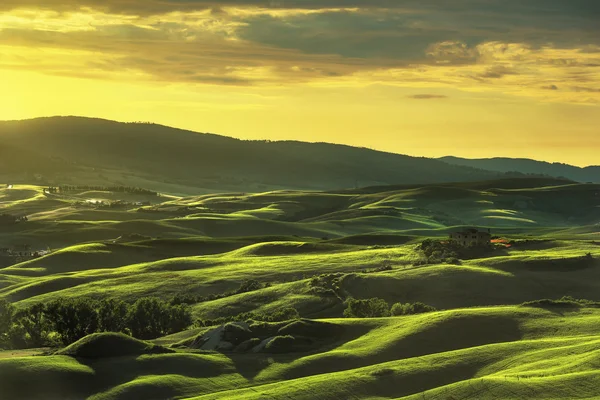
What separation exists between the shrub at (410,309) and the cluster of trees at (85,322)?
33753mm

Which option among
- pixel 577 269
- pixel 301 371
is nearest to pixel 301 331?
pixel 301 371

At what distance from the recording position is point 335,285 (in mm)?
173250

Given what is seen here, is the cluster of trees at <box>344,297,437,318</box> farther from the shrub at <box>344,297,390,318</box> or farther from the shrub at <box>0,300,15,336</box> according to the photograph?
the shrub at <box>0,300,15,336</box>

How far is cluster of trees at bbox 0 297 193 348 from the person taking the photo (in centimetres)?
14612

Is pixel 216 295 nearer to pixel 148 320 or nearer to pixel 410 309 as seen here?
pixel 148 320

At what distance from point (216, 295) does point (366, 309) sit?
4582cm

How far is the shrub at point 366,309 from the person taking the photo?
152m

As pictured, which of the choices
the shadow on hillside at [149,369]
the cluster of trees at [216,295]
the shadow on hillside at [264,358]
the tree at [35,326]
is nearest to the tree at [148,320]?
the tree at [35,326]

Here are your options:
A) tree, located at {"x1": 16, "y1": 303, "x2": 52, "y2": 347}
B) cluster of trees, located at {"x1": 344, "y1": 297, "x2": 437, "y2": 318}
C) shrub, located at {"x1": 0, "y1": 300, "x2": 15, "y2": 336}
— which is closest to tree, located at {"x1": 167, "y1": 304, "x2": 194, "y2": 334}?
tree, located at {"x1": 16, "y1": 303, "x2": 52, "y2": 347}

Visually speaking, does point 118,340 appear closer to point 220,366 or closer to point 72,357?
point 72,357

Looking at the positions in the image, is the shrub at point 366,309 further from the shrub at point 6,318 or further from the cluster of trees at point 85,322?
the shrub at point 6,318

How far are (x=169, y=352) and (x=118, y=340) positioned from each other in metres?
6.65

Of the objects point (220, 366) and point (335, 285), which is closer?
point (220, 366)

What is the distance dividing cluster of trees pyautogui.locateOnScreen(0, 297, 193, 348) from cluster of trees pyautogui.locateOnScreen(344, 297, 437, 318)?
88.0 ft
